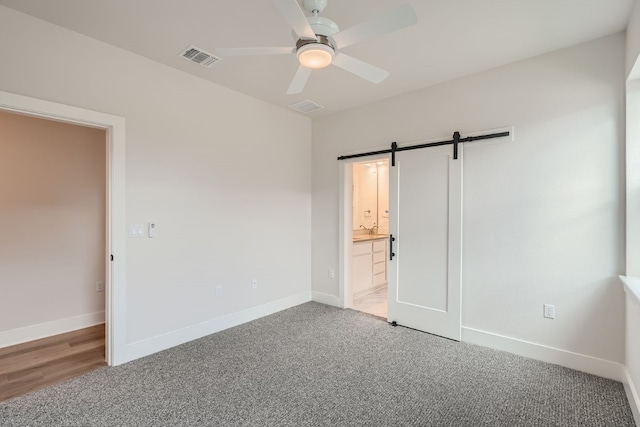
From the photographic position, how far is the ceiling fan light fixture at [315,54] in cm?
187

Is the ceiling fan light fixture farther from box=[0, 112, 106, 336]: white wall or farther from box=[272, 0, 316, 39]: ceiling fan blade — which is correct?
box=[0, 112, 106, 336]: white wall

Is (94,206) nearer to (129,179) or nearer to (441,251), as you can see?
(129,179)

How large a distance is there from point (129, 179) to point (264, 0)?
1943 mm

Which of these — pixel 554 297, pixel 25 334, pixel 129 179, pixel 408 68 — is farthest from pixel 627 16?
pixel 25 334

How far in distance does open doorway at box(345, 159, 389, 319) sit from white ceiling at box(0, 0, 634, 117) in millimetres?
1519

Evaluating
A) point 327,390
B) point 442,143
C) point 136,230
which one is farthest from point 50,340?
point 442,143

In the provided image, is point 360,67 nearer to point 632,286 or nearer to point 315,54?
point 315,54

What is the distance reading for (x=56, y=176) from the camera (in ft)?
11.6

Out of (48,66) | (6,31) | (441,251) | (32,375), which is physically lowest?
(32,375)

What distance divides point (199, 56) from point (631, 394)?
4377 millimetres

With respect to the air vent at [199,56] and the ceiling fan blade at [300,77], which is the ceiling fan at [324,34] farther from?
the air vent at [199,56]

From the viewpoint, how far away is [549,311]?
2.77m

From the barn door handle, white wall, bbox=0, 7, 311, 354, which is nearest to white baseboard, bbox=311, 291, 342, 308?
white wall, bbox=0, 7, 311, 354

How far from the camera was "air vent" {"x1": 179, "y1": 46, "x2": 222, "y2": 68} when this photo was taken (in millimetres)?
2750
